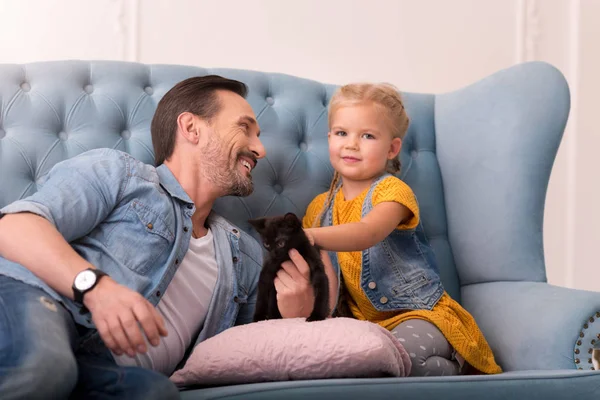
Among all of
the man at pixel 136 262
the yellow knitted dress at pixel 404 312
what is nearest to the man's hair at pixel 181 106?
the man at pixel 136 262

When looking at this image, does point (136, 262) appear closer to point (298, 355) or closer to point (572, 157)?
point (298, 355)

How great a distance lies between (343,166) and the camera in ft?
7.59

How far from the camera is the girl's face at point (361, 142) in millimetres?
2289

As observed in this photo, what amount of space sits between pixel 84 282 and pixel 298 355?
19.7 inches

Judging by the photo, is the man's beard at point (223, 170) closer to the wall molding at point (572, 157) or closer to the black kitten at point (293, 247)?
the black kitten at point (293, 247)

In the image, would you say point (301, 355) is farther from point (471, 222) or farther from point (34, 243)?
point (471, 222)

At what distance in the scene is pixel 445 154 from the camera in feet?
8.61

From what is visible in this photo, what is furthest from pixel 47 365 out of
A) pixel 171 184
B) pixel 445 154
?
pixel 445 154

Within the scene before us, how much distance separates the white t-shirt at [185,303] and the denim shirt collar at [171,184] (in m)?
0.13

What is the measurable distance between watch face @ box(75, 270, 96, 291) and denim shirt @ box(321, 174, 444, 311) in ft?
3.13

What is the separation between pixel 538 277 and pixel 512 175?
346 millimetres

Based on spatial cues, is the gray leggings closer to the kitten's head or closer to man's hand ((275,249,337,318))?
man's hand ((275,249,337,318))

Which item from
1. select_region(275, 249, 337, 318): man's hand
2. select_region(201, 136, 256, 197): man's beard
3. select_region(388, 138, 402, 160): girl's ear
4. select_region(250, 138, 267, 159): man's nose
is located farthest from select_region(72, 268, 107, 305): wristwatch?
select_region(388, 138, 402, 160): girl's ear

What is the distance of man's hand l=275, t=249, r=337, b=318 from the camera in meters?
1.77
